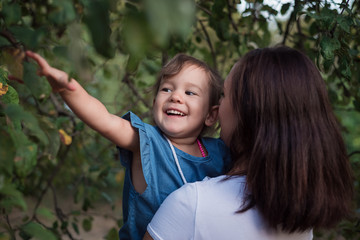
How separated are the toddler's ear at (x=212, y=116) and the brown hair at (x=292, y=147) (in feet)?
1.36

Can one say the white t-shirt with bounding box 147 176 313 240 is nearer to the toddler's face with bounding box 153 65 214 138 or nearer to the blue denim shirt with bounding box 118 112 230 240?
the blue denim shirt with bounding box 118 112 230 240

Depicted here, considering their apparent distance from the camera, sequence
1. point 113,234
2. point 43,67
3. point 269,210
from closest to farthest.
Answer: point 43,67
point 269,210
point 113,234

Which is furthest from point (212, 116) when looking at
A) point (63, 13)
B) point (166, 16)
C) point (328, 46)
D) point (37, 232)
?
point (166, 16)

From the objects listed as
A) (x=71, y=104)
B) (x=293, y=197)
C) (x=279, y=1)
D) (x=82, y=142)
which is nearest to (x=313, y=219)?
(x=293, y=197)

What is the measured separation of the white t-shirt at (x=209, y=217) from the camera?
125 cm

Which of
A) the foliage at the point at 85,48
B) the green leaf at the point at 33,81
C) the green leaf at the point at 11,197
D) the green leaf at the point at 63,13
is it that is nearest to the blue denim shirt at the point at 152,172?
the foliage at the point at 85,48

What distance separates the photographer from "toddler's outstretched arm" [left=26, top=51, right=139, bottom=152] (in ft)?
3.62

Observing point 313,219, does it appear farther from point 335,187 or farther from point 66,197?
point 66,197

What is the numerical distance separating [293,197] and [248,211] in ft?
0.45

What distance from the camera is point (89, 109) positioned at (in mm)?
1331

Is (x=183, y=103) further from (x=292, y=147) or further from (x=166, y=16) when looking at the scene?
(x=166, y=16)

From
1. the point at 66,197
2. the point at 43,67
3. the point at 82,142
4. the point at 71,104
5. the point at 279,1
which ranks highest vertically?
the point at 279,1

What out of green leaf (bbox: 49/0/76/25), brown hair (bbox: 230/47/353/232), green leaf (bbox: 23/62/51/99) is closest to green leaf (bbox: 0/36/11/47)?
green leaf (bbox: 23/62/51/99)

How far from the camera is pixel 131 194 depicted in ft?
5.21
